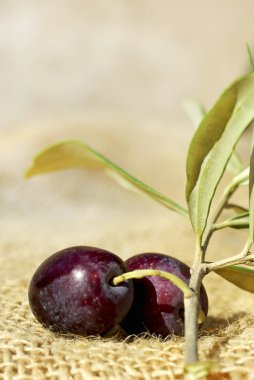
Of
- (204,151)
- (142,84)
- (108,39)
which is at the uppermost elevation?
(204,151)

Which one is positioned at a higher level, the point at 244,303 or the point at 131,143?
the point at 244,303

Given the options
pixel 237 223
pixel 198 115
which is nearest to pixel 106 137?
pixel 198 115

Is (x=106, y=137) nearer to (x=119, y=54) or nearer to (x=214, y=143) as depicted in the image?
(x=119, y=54)

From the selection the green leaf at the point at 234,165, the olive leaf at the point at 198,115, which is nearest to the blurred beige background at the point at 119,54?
the olive leaf at the point at 198,115

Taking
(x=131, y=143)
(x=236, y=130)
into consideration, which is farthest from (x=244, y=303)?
(x=131, y=143)

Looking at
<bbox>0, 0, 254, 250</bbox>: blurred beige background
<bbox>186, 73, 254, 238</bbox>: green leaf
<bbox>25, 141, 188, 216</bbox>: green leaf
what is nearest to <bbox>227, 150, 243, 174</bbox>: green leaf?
<bbox>25, 141, 188, 216</bbox>: green leaf

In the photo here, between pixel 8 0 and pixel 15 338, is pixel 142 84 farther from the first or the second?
pixel 15 338
